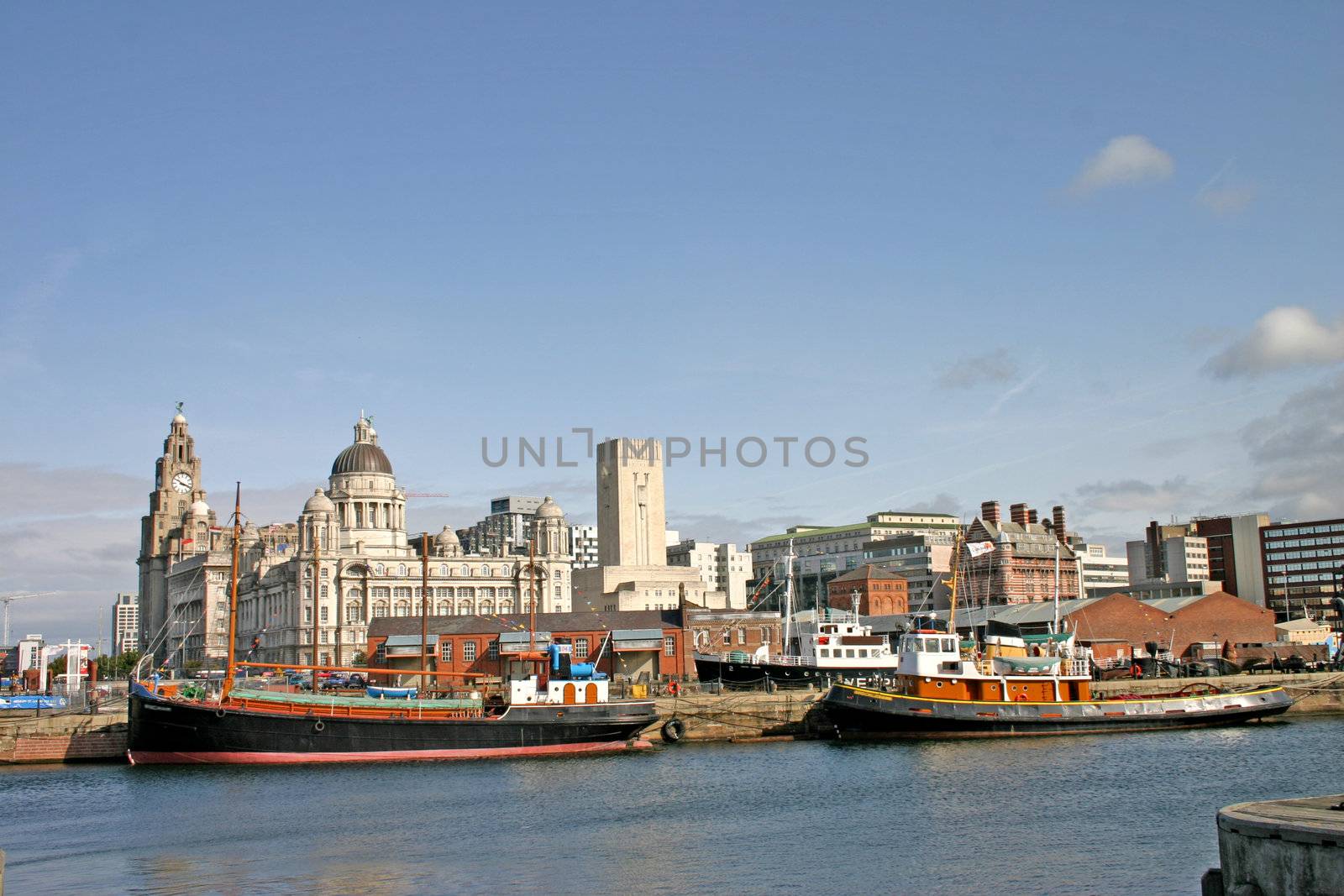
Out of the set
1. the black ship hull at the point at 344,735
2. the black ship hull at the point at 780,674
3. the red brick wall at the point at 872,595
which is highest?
the red brick wall at the point at 872,595

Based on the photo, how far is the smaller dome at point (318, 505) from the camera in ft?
561

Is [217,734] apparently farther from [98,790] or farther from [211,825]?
[211,825]

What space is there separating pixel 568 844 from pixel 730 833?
5.02m

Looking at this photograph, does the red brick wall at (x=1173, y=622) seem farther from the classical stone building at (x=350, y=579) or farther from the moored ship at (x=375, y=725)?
the classical stone building at (x=350, y=579)

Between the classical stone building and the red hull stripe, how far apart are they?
79.9m

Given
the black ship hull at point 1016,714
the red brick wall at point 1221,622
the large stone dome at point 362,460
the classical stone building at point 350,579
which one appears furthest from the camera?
the large stone dome at point 362,460

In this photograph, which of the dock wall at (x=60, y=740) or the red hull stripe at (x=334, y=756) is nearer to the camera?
the red hull stripe at (x=334, y=756)

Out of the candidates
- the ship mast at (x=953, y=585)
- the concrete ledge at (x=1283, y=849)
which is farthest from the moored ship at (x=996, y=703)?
the concrete ledge at (x=1283, y=849)

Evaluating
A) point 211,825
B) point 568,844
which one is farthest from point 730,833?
point 211,825

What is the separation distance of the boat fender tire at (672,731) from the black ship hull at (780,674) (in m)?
10.5

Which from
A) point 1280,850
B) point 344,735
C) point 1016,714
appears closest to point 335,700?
point 344,735

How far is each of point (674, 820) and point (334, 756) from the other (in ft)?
89.5

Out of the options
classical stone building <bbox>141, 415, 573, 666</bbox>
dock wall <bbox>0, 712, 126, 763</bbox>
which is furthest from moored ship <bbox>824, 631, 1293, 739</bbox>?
classical stone building <bbox>141, 415, 573, 666</bbox>

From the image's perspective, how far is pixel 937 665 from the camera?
7119 cm
